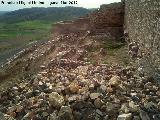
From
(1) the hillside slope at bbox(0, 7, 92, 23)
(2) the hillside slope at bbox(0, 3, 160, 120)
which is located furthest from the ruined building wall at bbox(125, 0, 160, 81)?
(1) the hillside slope at bbox(0, 7, 92, 23)

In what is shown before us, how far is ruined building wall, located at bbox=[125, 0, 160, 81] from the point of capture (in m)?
12.9

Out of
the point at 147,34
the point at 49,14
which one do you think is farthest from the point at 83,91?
the point at 49,14

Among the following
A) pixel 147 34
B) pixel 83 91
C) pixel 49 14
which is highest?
pixel 147 34

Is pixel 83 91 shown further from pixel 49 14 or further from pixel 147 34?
pixel 49 14

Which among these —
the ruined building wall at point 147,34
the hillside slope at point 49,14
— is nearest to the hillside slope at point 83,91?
the ruined building wall at point 147,34

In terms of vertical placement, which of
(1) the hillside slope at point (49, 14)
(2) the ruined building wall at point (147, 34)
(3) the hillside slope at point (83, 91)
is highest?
(2) the ruined building wall at point (147, 34)

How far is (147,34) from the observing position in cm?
1431

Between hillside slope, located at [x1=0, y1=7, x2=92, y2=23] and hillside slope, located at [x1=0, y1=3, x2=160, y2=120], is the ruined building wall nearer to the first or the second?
hillside slope, located at [x1=0, y1=3, x2=160, y2=120]

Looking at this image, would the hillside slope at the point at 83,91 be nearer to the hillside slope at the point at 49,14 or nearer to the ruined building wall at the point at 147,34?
the ruined building wall at the point at 147,34

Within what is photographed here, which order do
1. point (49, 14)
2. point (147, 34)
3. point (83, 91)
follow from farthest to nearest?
point (49, 14)
point (147, 34)
point (83, 91)

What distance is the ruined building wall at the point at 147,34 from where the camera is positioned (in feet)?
42.5

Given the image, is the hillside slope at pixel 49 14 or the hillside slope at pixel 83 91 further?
the hillside slope at pixel 49 14

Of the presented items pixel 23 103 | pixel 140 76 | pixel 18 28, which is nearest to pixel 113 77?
pixel 140 76

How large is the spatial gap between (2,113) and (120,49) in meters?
6.50
